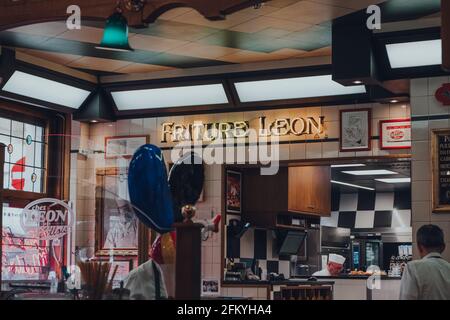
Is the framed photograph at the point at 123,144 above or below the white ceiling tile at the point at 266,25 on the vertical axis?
below

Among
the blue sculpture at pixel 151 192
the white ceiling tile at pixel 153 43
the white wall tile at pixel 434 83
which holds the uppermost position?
the white ceiling tile at pixel 153 43

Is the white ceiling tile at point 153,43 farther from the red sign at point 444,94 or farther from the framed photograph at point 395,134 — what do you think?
the red sign at point 444,94

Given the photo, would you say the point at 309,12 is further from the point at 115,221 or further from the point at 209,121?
the point at 115,221

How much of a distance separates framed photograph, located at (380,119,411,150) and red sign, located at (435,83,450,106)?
77 cm

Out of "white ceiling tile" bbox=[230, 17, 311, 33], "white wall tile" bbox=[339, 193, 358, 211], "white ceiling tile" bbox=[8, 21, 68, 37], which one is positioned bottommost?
"white wall tile" bbox=[339, 193, 358, 211]

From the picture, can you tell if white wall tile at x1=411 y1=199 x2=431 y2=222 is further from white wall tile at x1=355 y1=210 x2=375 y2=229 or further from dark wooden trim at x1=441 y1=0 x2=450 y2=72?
white wall tile at x1=355 y1=210 x2=375 y2=229

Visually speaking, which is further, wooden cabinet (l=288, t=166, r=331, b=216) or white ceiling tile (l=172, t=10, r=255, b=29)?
wooden cabinet (l=288, t=166, r=331, b=216)

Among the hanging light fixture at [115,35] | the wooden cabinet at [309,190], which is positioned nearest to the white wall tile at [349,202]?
the wooden cabinet at [309,190]

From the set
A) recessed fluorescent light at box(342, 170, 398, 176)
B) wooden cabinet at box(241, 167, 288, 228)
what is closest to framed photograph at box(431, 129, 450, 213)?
wooden cabinet at box(241, 167, 288, 228)

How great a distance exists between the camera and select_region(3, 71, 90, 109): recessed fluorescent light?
368 inches

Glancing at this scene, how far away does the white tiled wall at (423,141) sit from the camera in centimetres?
809

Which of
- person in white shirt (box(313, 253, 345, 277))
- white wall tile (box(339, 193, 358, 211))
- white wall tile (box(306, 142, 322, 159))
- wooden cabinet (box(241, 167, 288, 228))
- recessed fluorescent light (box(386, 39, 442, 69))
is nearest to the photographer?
recessed fluorescent light (box(386, 39, 442, 69))

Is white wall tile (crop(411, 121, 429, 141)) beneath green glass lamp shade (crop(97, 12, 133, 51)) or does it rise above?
beneath

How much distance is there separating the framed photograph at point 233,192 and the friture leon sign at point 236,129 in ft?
2.00
